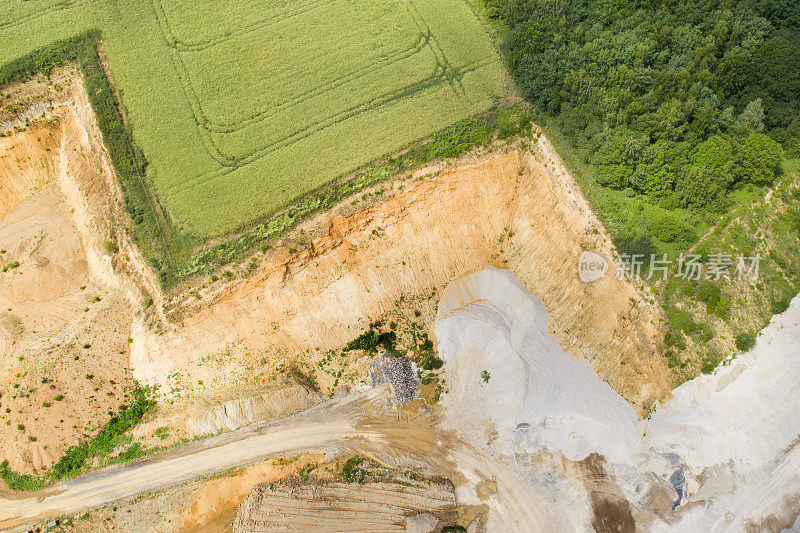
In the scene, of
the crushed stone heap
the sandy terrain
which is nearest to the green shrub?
the crushed stone heap

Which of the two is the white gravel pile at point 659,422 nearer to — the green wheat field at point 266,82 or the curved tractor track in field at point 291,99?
the green wheat field at point 266,82

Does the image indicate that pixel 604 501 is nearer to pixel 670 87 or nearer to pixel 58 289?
pixel 670 87

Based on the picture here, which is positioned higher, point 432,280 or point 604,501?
point 432,280

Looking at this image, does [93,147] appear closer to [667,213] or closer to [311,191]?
[311,191]

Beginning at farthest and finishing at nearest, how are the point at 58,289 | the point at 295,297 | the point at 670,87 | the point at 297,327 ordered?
the point at 58,289 → the point at 670,87 → the point at 297,327 → the point at 295,297

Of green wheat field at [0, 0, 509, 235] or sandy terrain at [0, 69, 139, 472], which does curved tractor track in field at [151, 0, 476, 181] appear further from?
sandy terrain at [0, 69, 139, 472]

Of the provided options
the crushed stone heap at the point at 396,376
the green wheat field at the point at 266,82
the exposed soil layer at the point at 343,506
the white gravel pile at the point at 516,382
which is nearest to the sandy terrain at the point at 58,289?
the green wheat field at the point at 266,82

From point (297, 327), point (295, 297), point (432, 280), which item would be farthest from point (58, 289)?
Answer: point (432, 280)
